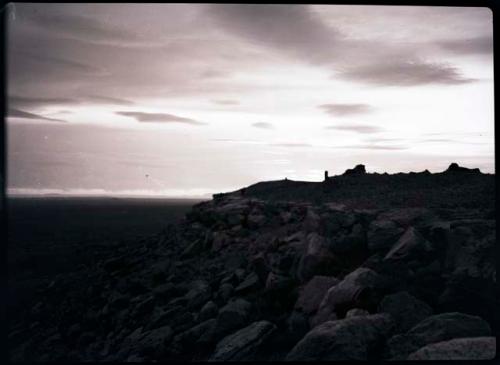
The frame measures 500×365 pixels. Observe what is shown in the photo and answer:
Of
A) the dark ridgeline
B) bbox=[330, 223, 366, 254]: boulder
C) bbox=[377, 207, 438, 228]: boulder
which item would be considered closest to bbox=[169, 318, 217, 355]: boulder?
the dark ridgeline

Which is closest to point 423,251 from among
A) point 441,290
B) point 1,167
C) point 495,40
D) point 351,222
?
point 441,290

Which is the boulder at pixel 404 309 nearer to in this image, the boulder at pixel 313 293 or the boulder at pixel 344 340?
the boulder at pixel 344 340

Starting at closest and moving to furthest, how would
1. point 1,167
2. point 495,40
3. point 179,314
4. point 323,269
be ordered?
point 1,167
point 495,40
point 323,269
point 179,314

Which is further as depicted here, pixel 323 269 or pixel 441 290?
pixel 323 269

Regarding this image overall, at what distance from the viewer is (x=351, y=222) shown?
24.7ft

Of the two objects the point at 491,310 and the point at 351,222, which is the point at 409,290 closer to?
the point at 491,310

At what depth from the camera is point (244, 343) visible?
5180 mm

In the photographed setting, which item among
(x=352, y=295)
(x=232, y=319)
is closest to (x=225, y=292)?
(x=232, y=319)

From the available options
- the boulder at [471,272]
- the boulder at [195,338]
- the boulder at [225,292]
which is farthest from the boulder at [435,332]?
the boulder at [225,292]

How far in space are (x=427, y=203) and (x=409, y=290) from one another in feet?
12.9

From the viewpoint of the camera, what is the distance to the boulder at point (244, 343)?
5.09 meters

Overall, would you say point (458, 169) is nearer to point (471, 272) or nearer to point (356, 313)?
point (471, 272)

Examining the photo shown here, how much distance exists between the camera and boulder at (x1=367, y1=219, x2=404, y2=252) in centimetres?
657

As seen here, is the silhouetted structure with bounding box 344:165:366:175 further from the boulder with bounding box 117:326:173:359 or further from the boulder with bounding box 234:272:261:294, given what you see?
the boulder with bounding box 117:326:173:359
